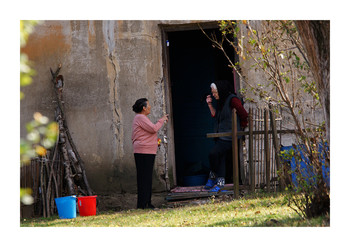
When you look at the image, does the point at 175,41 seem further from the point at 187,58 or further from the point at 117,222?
the point at 117,222

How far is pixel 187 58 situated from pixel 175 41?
44 centimetres

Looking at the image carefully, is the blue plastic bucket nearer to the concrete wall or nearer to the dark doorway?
the concrete wall

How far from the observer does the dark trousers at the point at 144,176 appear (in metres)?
7.48

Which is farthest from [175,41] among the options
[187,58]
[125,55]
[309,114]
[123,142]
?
[309,114]

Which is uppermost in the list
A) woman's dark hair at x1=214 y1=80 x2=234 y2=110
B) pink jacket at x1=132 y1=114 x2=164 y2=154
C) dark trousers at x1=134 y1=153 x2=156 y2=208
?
woman's dark hair at x1=214 y1=80 x2=234 y2=110

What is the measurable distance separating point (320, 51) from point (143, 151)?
375 cm

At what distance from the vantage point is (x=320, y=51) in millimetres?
4320

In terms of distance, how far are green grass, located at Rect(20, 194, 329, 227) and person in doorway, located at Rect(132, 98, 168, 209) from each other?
35 centimetres

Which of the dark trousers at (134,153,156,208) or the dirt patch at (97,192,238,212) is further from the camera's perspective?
the dirt patch at (97,192,238,212)

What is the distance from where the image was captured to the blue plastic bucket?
712cm

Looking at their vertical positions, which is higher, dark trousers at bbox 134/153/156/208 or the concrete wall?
the concrete wall

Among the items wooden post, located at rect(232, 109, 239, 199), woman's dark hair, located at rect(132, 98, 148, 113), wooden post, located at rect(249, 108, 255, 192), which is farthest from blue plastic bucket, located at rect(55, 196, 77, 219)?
wooden post, located at rect(249, 108, 255, 192)

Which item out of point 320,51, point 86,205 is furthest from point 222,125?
point 320,51

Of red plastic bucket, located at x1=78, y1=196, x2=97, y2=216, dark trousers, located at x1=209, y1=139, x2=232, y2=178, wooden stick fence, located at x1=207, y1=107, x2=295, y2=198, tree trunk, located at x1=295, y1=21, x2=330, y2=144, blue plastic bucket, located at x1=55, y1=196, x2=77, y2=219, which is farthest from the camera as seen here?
dark trousers, located at x1=209, y1=139, x2=232, y2=178
